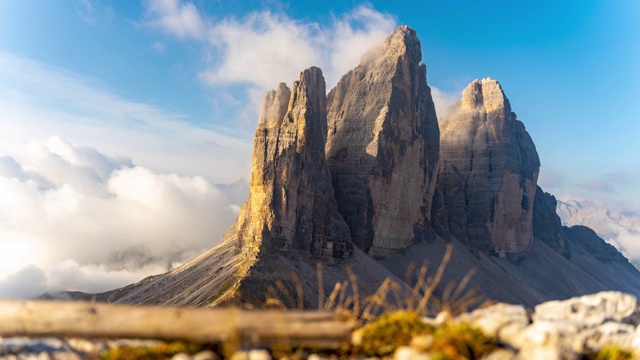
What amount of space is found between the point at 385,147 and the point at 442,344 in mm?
92047

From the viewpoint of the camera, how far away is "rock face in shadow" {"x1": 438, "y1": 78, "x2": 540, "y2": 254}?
129125mm

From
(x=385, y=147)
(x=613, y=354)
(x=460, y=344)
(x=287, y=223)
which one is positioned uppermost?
(x=385, y=147)

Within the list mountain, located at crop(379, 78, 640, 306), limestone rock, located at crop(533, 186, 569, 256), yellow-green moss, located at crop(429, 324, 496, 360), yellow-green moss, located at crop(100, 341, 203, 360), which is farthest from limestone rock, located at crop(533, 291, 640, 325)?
limestone rock, located at crop(533, 186, 569, 256)

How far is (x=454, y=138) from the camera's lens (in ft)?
454

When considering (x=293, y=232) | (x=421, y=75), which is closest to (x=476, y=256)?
(x=421, y=75)

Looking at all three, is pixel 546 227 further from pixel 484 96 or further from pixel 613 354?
pixel 613 354

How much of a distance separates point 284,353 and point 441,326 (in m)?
Result: 2.81

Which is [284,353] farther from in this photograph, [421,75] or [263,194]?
[421,75]

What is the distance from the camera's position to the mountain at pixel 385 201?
260 ft

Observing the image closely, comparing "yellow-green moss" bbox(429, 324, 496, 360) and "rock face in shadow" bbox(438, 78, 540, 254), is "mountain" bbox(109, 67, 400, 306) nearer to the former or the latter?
"rock face in shadow" bbox(438, 78, 540, 254)

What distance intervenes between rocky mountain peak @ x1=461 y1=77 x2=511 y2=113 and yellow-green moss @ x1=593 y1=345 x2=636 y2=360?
13509cm

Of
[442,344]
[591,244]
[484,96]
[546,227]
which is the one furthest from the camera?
[591,244]

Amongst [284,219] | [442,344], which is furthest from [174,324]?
[284,219]

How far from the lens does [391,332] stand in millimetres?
9500
